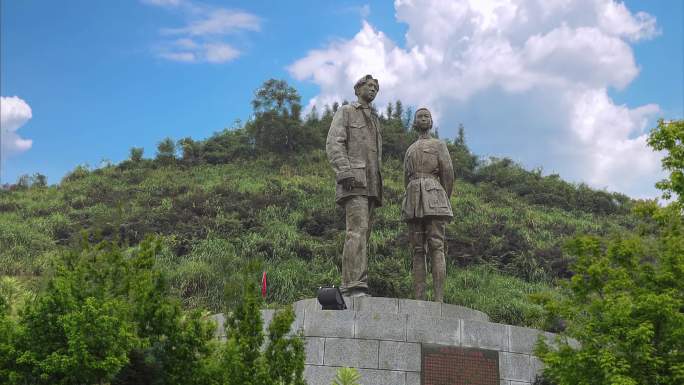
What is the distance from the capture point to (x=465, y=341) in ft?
31.0

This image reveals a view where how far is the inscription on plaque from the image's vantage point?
9141 millimetres

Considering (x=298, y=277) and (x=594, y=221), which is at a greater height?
(x=594, y=221)

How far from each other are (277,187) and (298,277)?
42.1ft

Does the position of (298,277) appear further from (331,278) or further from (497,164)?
(497,164)

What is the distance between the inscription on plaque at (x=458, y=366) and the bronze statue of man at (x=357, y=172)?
1.48 meters

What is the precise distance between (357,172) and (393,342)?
2511mm

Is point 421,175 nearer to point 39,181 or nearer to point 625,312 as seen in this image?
point 625,312

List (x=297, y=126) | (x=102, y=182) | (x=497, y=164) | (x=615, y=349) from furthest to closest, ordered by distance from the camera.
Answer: (x=497, y=164), (x=297, y=126), (x=102, y=182), (x=615, y=349)

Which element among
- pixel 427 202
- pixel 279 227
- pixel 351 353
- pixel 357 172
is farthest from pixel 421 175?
pixel 279 227

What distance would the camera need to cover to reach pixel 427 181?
10.8m

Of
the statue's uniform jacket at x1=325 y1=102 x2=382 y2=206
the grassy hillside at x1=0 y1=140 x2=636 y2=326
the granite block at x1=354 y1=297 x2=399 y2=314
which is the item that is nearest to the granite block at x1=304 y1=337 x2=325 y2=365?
the granite block at x1=354 y1=297 x2=399 y2=314

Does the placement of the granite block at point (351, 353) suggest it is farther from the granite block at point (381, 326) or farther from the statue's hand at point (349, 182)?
the statue's hand at point (349, 182)

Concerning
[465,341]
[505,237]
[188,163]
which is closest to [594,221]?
[505,237]

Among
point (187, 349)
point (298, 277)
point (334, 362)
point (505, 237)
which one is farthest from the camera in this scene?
point (505, 237)
